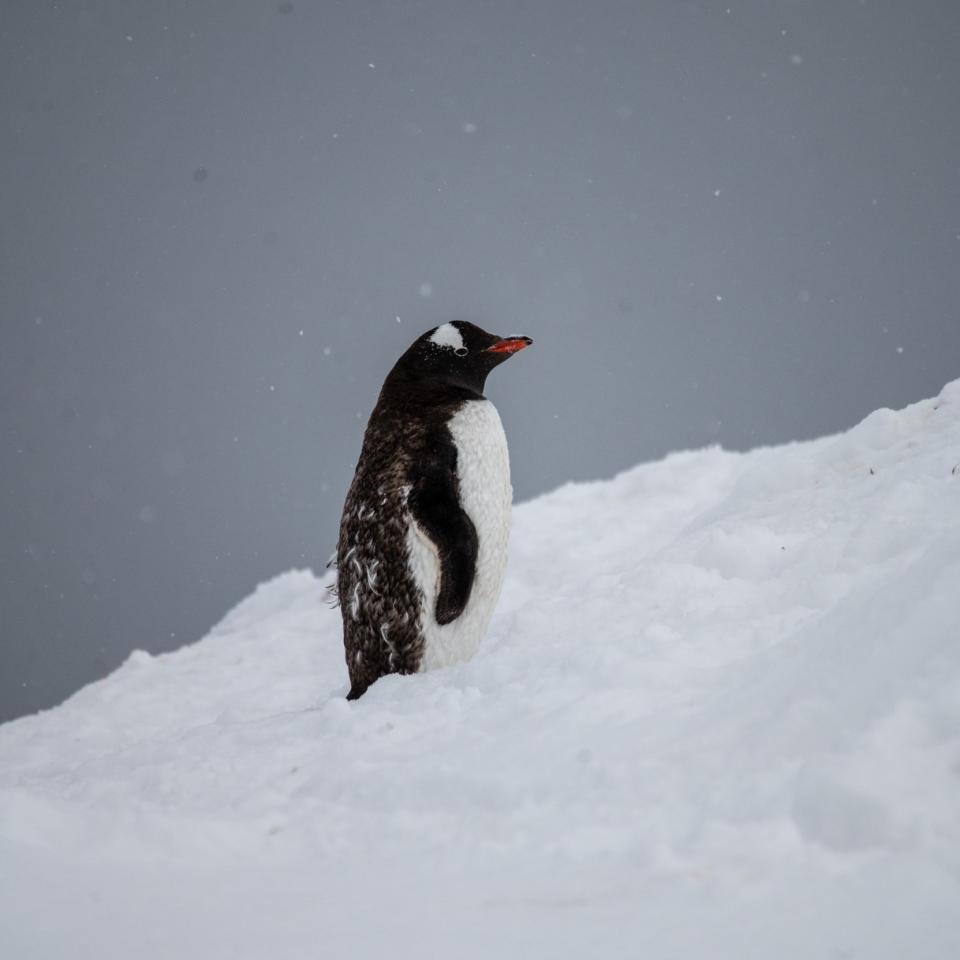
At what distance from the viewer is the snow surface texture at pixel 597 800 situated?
1.23 meters

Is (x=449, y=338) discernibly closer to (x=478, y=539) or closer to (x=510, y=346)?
(x=510, y=346)

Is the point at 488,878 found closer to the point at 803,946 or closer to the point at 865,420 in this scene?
the point at 803,946

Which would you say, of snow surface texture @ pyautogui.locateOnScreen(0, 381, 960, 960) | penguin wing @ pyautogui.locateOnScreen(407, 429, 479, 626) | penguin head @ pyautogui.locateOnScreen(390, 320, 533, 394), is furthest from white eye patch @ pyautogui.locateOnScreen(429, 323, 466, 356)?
snow surface texture @ pyautogui.locateOnScreen(0, 381, 960, 960)

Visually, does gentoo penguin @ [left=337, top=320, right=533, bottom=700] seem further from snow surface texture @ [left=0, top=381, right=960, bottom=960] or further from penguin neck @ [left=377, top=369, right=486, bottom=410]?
snow surface texture @ [left=0, top=381, right=960, bottom=960]

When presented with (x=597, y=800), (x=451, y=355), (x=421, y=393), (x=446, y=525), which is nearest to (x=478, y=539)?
(x=446, y=525)

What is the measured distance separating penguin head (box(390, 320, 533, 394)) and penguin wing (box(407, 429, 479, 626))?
48cm

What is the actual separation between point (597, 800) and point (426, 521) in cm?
173

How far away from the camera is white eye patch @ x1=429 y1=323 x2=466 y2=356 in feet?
11.7

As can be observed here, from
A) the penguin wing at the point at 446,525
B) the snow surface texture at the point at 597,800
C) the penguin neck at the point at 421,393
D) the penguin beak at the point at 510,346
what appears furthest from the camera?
the penguin beak at the point at 510,346

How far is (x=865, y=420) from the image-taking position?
4043 mm

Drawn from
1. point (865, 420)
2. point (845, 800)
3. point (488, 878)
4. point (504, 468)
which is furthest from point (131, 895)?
point (865, 420)

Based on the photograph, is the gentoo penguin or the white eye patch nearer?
the gentoo penguin

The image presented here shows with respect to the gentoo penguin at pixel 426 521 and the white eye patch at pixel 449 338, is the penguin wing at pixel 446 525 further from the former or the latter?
the white eye patch at pixel 449 338

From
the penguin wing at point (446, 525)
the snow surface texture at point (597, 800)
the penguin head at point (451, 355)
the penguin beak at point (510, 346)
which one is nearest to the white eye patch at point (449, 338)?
the penguin head at point (451, 355)
